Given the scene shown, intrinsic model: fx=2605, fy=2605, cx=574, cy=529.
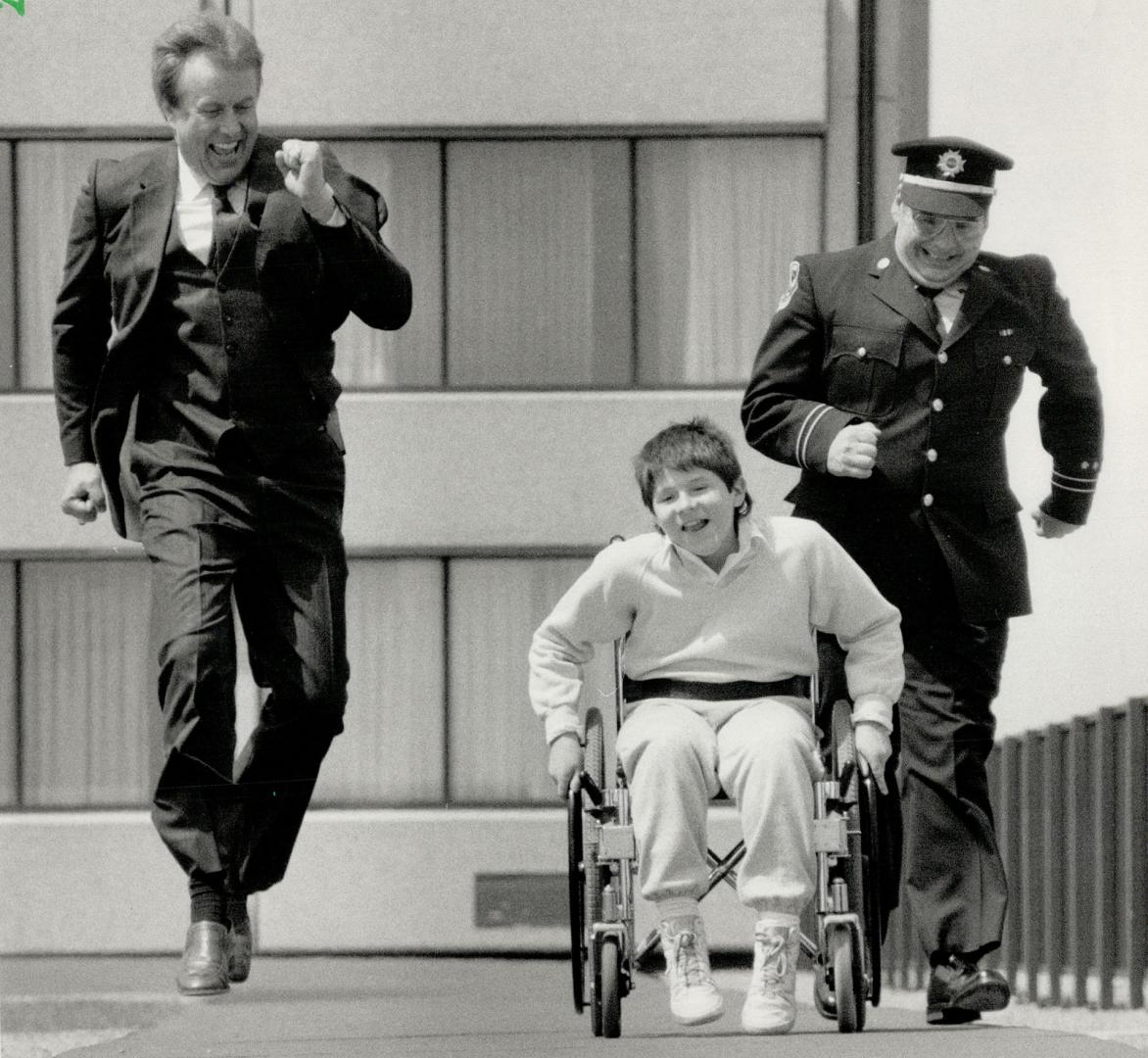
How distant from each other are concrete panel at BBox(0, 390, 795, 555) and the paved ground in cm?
153

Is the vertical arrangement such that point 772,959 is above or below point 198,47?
below

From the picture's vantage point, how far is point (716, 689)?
15.9ft

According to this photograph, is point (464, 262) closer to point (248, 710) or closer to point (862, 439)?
point (248, 710)

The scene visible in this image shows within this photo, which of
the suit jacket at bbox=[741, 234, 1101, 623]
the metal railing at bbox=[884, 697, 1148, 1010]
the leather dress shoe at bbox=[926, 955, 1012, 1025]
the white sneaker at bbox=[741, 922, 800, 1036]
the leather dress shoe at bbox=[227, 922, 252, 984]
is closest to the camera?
the white sneaker at bbox=[741, 922, 800, 1036]

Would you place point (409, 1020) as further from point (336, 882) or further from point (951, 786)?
point (336, 882)

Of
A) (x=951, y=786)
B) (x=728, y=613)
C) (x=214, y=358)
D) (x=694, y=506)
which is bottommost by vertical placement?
(x=951, y=786)

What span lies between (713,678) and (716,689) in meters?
0.02

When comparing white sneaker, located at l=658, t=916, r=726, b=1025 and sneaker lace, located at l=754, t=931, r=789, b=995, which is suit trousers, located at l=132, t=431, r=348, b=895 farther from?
sneaker lace, located at l=754, t=931, r=789, b=995

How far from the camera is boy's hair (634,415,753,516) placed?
4.69 m

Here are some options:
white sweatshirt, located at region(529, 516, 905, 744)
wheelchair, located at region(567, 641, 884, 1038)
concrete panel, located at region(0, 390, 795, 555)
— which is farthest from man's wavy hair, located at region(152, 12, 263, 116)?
concrete panel, located at region(0, 390, 795, 555)

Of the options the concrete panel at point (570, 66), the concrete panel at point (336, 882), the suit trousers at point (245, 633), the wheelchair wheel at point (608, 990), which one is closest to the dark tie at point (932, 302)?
the suit trousers at point (245, 633)

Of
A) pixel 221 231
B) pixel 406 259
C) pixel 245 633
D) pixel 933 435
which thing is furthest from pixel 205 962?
pixel 406 259

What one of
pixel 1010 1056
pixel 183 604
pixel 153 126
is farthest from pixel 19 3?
pixel 153 126

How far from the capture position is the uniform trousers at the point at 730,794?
4.52m
